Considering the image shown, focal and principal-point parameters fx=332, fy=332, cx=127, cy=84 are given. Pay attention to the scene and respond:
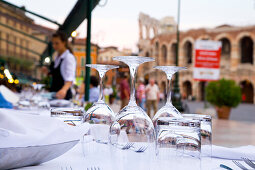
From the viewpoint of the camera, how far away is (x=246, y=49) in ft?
139

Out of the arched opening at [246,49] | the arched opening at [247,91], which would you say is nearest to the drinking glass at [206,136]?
the arched opening at [246,49]

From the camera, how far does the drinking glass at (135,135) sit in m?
1.10

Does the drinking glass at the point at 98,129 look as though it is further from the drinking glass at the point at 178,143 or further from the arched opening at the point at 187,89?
the arched opening at the point at 187,89

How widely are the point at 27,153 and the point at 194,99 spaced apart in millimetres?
44476

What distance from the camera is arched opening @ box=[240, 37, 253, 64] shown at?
138 feet

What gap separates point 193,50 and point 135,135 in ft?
142

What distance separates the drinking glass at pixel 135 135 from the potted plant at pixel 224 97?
15911mm

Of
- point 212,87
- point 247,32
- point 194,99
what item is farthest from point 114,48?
point 212,87

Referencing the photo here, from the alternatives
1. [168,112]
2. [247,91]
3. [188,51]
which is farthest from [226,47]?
[168,112]

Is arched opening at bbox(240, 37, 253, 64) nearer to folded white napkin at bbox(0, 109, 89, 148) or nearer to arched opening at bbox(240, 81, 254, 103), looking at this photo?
arched opening at bbox(240, 81, 254, 103)

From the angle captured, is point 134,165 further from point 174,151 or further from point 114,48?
point 114,48

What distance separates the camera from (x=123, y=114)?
1254mm

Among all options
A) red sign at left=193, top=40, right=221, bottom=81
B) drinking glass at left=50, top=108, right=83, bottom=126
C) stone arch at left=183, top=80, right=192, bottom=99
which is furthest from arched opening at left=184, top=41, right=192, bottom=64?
drinking glass at left=50, top=108, right=83, bottom=126

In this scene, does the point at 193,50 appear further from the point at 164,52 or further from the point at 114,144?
the point at 114,144
